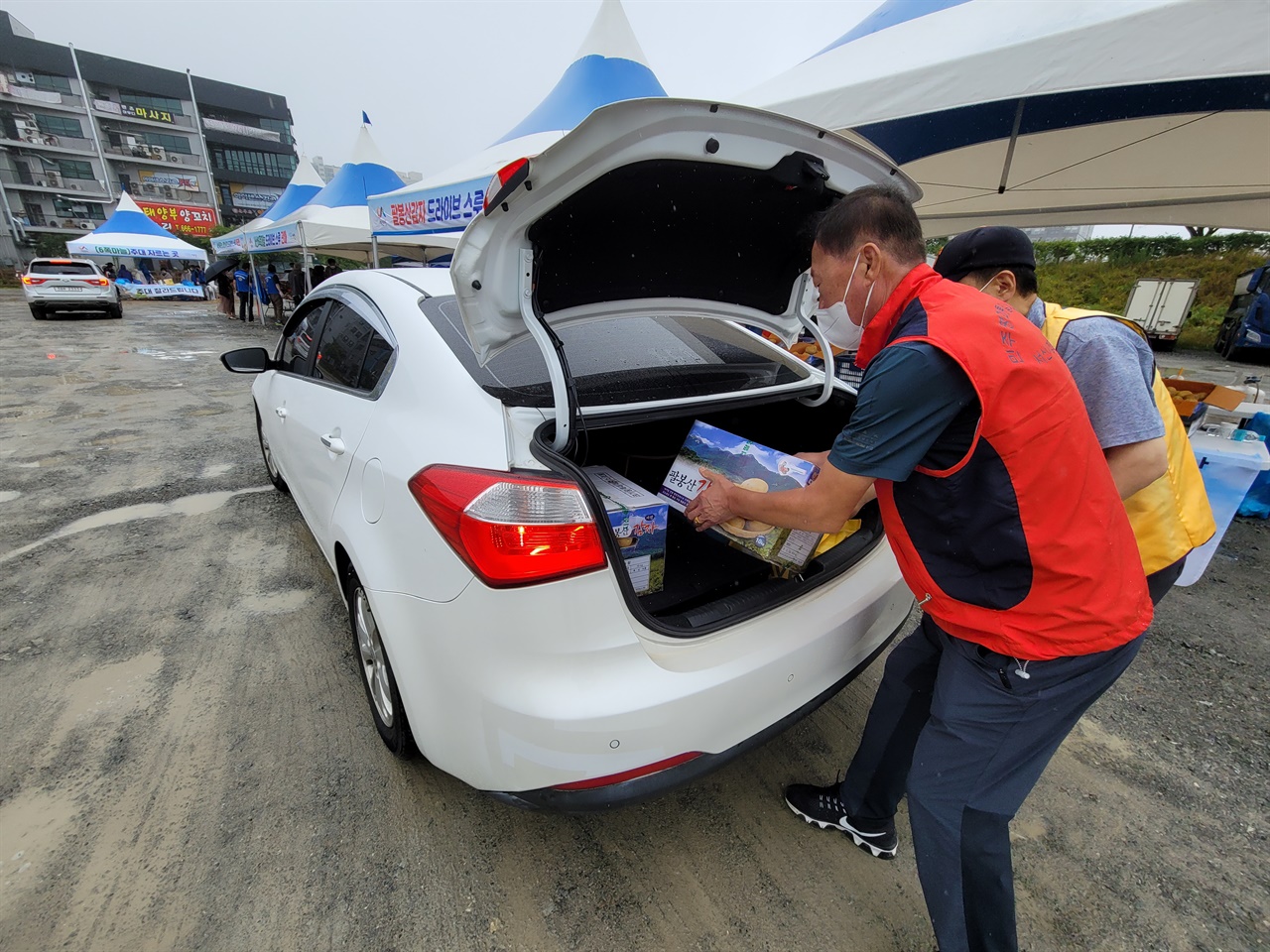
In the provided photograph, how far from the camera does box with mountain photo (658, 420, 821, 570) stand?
1637mm

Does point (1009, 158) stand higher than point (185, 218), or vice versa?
point (185, 218)

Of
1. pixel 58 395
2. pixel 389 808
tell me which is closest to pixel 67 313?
pixel 58 395

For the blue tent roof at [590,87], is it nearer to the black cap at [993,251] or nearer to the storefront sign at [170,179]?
the black cap at [993,251]

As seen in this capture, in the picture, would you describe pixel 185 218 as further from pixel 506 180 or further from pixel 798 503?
pixel 798 503

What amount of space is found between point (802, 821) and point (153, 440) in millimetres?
6295

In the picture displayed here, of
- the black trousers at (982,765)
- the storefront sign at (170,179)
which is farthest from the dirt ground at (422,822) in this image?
the storefront sign at (170,179)

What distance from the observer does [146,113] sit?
47656 mm

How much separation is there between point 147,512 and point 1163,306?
2156cm

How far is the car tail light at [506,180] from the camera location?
1.26 meters

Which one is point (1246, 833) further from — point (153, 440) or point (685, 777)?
point (153, 440)

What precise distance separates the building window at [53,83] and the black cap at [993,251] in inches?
2672

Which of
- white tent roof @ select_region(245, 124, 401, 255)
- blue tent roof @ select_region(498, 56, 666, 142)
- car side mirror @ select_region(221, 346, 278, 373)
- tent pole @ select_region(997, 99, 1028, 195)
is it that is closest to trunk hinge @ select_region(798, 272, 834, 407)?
car side mirror @ select_region(221, 346, 278, 373)

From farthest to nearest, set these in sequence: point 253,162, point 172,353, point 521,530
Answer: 1. point 253,162
2. point 172,353
3. point 521,530

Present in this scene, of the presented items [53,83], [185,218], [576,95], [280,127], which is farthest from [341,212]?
[280,127]
